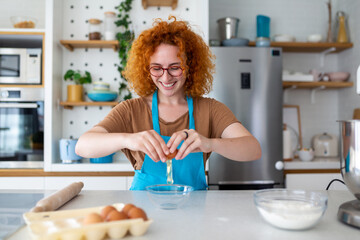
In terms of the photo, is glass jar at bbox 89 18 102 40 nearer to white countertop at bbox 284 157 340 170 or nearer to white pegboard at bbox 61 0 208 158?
white pegboard at bbox 61 0 208 158

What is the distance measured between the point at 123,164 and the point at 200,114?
121 centimetres

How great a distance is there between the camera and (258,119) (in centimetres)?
272

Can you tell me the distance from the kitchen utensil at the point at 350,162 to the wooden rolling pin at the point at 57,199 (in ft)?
2.68

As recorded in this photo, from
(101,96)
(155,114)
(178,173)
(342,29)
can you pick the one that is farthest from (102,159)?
(342,29)

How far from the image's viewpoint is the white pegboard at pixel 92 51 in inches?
120

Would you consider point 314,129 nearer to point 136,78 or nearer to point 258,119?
point 258,119

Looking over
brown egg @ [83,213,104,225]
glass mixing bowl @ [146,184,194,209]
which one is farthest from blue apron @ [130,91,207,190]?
brown egg @ [83,213,104,225]

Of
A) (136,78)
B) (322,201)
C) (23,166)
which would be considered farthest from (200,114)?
(23,166)

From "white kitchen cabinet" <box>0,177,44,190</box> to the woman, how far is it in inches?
53.8

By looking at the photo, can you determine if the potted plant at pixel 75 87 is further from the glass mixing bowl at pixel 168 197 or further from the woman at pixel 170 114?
the glass mixing bowl at pixel 168 197

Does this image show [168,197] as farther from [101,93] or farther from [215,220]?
[101,93]

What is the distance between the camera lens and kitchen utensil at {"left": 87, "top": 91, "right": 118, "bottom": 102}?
2867 mm

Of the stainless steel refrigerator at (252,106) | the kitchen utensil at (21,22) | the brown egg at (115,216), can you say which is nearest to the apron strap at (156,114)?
the brown egg at (115,216)

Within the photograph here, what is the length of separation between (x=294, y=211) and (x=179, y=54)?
927mm
